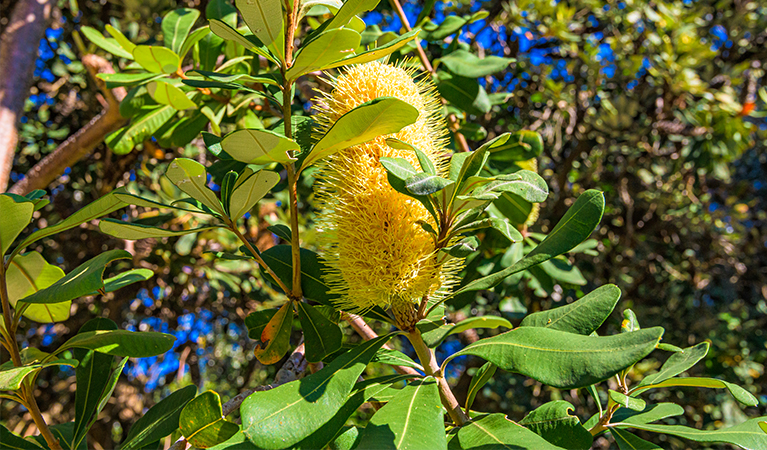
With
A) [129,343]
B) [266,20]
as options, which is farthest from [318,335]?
[266,20]

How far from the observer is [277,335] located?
999 millimetres

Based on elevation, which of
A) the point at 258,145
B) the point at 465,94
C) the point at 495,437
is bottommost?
the point at 495,437

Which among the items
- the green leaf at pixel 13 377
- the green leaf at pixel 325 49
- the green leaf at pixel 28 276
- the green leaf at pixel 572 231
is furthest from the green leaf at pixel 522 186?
the green leaf at pixel 28 276

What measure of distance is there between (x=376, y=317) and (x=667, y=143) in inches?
123

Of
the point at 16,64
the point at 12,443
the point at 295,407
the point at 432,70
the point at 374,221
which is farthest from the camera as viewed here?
the point at 16,64

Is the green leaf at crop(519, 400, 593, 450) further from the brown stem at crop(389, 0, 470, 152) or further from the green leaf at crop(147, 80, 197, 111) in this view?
the green leaf at crop(147, 80, 197, 111)

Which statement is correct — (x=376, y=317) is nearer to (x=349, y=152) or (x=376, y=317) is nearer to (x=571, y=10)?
(x=349, y=152)

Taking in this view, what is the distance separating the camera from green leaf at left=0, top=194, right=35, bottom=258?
2.75 ft

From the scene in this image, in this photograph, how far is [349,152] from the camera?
0.88 metres

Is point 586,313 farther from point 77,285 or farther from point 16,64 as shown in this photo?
point 16,64

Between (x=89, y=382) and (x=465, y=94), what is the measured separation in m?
1.16

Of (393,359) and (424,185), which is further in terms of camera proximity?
(393,359)

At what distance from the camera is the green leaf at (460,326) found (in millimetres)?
772

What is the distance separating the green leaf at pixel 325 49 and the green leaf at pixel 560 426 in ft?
2.21
